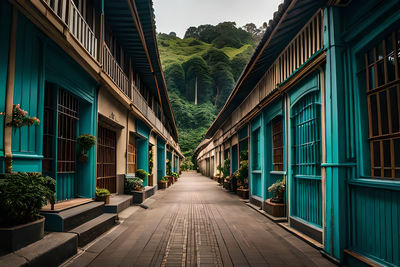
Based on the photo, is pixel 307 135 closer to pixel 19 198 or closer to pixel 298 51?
pixel 298 51

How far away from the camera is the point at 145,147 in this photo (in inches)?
620

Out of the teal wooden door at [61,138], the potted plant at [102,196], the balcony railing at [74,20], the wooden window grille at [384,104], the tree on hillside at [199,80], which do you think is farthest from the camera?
the tree on hillside at [199,80]

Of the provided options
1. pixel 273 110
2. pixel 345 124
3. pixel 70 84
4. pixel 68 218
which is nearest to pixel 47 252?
pixel 68 218

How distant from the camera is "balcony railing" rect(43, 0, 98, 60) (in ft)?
18.5

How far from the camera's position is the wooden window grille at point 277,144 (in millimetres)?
9461

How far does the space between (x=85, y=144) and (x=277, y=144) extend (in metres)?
5.94

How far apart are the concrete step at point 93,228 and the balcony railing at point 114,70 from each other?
→ 169 inches

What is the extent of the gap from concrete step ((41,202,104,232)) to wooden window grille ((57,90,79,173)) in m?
1.12

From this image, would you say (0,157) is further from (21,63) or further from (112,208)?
(112,208)

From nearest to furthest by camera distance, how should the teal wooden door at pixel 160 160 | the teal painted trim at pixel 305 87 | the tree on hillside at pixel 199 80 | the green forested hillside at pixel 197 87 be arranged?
the teal painted trim at pixel 305 87, the teal wooden door at pixel 160 160, the green forested hillside at pixel 197 87, the tree on hillside at pixel 199 80

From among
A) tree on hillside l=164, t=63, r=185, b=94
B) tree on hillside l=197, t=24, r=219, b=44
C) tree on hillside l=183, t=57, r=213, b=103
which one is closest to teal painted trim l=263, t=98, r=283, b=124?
tree on hillside l=183, t=57, r=213, b=103

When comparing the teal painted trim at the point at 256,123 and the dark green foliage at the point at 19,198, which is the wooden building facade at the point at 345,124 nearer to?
the teal painted trim at the point at 256,123

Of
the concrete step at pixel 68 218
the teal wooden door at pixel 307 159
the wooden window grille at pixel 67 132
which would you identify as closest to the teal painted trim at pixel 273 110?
the teal wooden door at pixel 307 159

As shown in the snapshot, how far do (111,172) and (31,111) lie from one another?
615 centimetres
